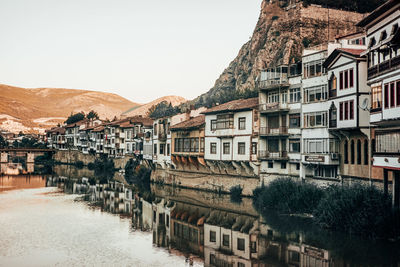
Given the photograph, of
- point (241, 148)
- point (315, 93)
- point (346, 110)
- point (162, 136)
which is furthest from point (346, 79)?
point (162, 136)

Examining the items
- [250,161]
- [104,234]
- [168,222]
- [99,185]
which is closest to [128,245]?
[104,234]

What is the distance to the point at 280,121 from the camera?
→ 42.9 meters

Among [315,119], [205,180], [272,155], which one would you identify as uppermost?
[315,119]

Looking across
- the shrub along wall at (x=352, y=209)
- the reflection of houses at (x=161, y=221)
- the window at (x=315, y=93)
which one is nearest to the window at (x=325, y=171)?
the shrub along wall at (x=352, y=209)

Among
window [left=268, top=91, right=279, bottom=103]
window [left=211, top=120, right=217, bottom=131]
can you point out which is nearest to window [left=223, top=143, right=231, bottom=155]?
window [left=211, top=120, right=217, bottom=131]

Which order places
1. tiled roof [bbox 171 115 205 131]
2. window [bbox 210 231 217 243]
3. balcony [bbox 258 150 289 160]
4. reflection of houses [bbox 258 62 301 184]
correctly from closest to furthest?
window [bbox 210 231 217 243], reflection of houses [bbox 258 62 301 184], balcony [bbox 258 150 289 160], tiled roof [bbox 171 115 205 131]

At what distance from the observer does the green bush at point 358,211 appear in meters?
26.6

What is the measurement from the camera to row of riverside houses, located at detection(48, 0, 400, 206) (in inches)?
1093

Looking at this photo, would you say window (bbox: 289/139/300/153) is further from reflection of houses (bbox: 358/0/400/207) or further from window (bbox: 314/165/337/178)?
reflection of houses (bbox: 358/0/400/207)

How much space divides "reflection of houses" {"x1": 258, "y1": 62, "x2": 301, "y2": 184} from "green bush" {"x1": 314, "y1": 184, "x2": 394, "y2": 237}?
10.7 metres

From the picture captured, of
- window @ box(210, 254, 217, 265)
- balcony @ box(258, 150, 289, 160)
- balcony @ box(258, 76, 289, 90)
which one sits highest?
balcony @ box(258, 76, 289, 90)

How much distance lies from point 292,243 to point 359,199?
5.38 metres

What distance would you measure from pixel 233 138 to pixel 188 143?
31.4 ft

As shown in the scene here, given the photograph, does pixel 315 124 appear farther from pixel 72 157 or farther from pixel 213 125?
pixel 72 157
